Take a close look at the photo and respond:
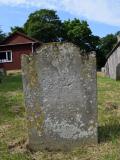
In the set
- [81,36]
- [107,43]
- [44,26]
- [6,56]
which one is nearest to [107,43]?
[107,43]

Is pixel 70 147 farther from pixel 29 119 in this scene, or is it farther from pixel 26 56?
pixel 26 56

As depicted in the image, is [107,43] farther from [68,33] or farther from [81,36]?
[68,33]

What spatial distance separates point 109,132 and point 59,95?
4.32 feet

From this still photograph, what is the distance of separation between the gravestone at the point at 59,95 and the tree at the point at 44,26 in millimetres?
72095

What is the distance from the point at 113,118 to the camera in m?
10.4

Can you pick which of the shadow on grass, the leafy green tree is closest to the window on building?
the leafy green tree

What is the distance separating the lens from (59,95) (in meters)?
8.26

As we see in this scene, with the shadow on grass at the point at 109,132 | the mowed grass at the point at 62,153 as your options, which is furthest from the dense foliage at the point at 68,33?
the shadow on grass at the point at 109,132

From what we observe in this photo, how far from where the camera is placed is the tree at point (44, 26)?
81.2m

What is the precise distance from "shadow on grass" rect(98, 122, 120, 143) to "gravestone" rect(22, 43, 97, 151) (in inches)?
14.4

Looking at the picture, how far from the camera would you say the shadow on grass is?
8.57 m

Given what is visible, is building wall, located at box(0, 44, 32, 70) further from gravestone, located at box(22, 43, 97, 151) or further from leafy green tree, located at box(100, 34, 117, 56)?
gravestone, located at box(22, 43, 97, 151)

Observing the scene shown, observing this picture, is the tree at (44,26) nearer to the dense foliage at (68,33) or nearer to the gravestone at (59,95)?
the dense foliage at (68,33)

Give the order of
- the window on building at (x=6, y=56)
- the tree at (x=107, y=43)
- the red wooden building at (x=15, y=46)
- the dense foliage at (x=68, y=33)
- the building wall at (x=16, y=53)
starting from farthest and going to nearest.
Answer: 1. the dense foliage at (x=68, y=33)
2. the tree at (x=107, y=43)
3. the window on building at (x=6, y=56)
4. the red wooden building at (x=15, y=46)
5. the building wall at (x=16, y=53)
